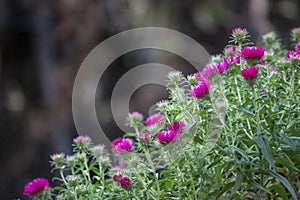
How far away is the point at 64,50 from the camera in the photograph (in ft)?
10.0

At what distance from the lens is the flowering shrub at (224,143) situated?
0.63 m

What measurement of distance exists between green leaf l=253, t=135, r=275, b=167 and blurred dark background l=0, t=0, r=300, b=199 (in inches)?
93.8

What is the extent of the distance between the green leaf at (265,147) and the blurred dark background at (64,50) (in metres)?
2.38

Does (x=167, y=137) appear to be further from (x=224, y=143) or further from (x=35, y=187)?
(x=35, y=187)

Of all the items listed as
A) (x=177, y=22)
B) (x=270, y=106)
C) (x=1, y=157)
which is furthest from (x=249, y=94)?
(x=1, y=157)

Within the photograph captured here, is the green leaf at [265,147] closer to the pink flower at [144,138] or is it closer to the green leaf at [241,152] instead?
the green leaf at [241,152]

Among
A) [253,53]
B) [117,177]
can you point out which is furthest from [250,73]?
[117,177]

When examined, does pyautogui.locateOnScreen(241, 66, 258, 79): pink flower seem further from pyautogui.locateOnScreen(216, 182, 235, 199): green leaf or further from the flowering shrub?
pyautogui.locateOnScreen(216, 182, 235, 199): green leaf

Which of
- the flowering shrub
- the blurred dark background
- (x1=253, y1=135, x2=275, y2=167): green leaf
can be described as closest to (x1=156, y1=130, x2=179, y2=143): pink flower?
the flowering shrub

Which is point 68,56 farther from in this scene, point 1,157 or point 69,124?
point 1,157

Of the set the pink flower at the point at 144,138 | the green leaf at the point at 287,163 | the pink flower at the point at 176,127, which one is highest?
the pink flower at the point at 144,138

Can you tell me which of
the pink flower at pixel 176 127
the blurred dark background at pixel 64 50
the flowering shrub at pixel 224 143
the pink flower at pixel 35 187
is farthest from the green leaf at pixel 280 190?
the blurred dark background at pixel 64 50

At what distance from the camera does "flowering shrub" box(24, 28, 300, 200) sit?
63 cm

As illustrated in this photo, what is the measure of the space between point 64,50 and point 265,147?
8.44 ft
